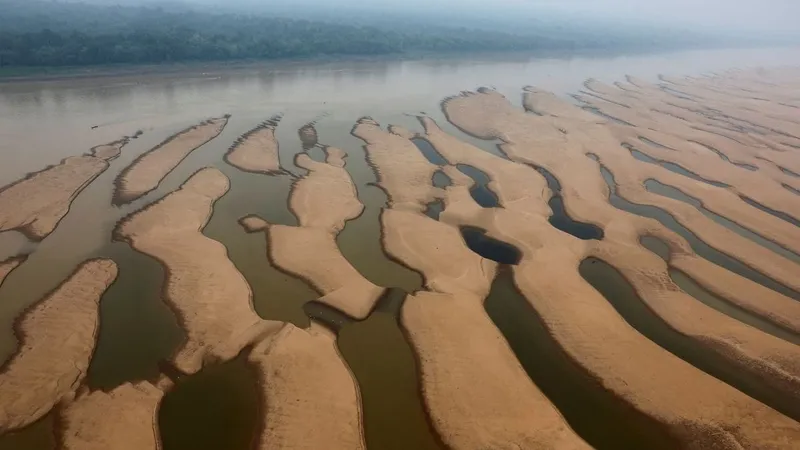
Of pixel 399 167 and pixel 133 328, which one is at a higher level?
pixel 399 167

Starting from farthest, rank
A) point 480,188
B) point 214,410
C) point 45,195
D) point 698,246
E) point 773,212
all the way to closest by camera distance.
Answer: point 773,212
point 480,188
point 698,246
point 45,195
point 214,410

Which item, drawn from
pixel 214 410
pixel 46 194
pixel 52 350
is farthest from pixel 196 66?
pixel 214 410

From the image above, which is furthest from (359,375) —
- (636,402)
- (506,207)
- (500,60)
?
(500,60)

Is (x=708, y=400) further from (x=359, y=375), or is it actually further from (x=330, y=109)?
(x=330, y=109)

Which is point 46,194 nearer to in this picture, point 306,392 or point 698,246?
point 306,392

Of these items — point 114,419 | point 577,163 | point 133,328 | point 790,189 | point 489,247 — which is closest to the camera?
point 114,419

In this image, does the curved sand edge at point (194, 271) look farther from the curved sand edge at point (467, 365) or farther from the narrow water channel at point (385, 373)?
the curved sand edge at point (467, 365)
